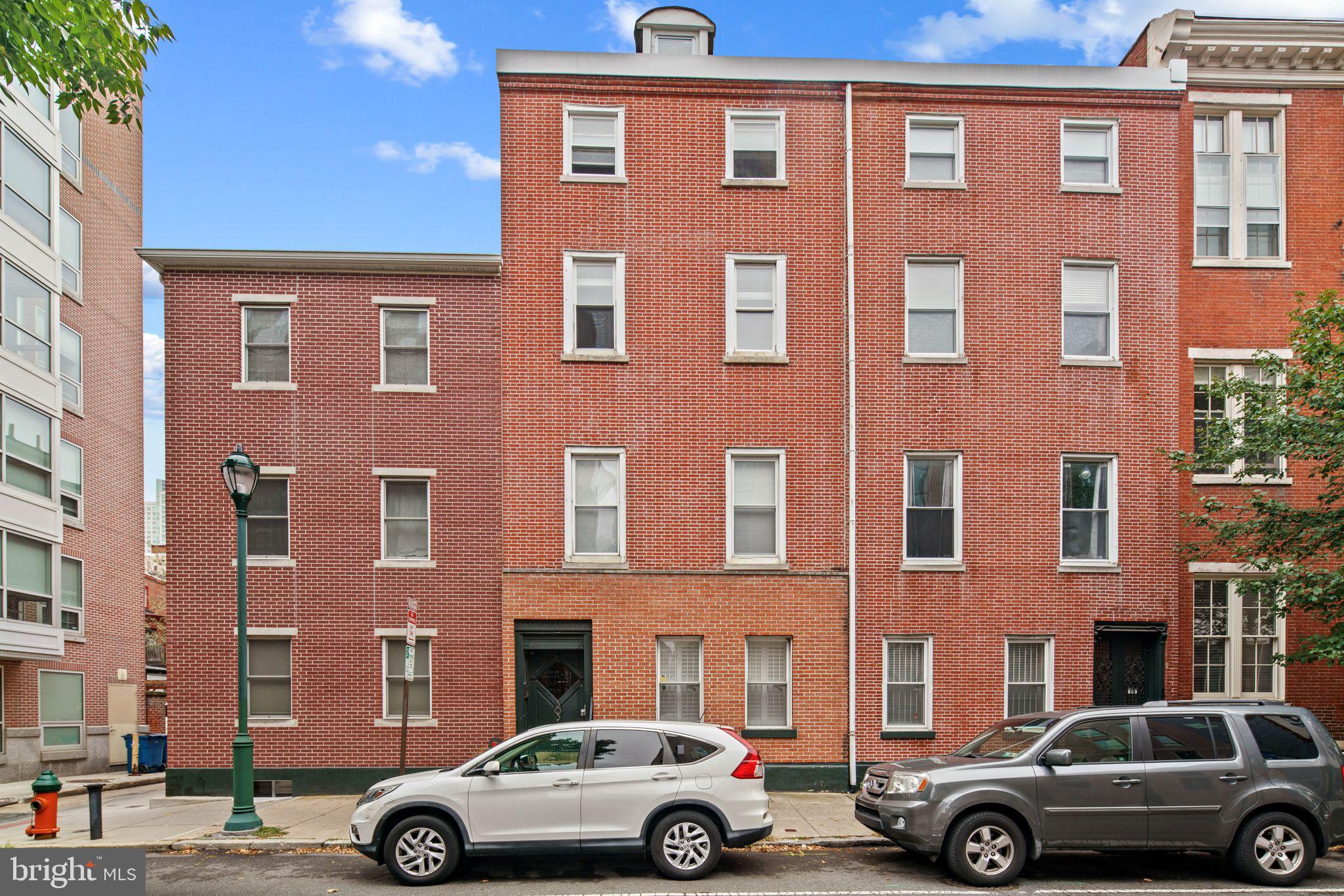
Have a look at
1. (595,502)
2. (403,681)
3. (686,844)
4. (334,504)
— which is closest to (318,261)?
(334,504)

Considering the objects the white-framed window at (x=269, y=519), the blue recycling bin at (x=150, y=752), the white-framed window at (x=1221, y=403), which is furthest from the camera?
the blue recycling bin at (x=150, y=752)

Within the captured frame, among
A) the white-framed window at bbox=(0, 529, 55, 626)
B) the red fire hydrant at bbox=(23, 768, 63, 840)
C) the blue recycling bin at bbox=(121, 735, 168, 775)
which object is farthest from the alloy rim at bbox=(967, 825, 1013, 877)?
the blue recycling bin at bbox=(121, 735, 168, 775)

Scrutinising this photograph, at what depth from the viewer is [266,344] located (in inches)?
704

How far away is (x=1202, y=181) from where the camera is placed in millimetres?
18609

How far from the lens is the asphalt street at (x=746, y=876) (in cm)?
1030

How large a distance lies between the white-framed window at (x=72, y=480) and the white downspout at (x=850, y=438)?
20.9 meters

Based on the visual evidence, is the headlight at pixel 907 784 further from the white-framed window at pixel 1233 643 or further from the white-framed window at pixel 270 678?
the white-framed window at pixel 270 678

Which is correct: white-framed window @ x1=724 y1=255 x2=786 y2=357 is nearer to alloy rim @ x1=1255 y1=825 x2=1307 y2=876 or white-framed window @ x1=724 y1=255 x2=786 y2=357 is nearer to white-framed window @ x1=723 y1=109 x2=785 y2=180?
white-framed window @ x1=723 y1=109 x2=785 y2=180

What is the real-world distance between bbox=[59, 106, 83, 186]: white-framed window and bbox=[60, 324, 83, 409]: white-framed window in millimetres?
4281

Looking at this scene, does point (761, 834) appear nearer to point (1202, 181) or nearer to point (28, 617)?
point (1202, 181)

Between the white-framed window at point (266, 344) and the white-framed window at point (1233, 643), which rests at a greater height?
the white-framed window at point (266, 344)

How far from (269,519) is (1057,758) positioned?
13285 mm

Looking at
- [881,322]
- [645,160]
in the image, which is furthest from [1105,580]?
[645,160]

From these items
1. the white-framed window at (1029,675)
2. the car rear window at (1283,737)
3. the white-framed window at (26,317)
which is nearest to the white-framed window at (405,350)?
the white-framed window at (26,317)
